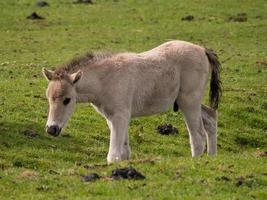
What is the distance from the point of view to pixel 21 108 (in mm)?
19188

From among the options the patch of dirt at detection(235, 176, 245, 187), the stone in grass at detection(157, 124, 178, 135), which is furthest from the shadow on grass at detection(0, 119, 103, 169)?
the patch of dirt at detection(235, 176, 245, 187)

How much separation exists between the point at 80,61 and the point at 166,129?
199 inches

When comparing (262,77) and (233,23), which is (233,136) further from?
(233,23)

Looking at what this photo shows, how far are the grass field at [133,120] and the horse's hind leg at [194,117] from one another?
0.61m

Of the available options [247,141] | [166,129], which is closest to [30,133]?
[166,129]

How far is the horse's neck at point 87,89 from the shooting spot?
14.1m

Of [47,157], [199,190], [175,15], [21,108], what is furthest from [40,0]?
[199,190]

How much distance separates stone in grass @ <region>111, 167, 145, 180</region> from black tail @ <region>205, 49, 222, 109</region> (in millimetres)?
4361

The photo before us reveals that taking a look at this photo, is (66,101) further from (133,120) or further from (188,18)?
(188,18)

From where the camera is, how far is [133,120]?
19422mm

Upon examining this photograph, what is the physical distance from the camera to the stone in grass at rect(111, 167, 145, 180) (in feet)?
38.8

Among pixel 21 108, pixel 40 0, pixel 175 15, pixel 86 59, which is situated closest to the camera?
pixel 86 59

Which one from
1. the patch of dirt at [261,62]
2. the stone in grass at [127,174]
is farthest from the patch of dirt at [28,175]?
the patch of dirt at [261,62]

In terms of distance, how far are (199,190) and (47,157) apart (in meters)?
4.80
